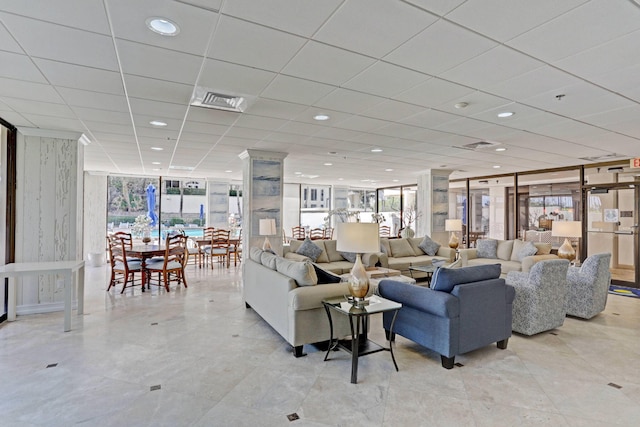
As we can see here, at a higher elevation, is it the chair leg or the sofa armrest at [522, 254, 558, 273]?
the sofa armrest at [522, 254, 558, 273]

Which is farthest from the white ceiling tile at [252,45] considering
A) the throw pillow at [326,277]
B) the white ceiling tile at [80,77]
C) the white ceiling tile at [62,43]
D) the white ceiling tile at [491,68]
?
the throw pillow at [326,277]

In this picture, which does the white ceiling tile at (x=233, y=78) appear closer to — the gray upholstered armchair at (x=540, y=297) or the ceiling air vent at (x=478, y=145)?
the gray upholstered armchair at (x=540, y=297)

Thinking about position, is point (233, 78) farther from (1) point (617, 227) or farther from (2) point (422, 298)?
(1) point (617, 227)

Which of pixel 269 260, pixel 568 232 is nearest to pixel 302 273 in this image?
pixel 269 260

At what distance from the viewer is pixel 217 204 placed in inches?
445

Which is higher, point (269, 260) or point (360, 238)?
point (360, 238)

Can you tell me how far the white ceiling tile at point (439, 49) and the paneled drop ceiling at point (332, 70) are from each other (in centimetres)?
1

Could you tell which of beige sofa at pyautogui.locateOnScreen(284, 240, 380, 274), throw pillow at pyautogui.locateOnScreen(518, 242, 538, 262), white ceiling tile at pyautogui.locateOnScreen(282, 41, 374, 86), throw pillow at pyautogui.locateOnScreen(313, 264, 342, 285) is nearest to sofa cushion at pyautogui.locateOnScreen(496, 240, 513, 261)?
throw pillow at pyautogui.locateOnScreen(518, 242, 538, 262)

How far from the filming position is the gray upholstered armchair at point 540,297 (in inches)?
152

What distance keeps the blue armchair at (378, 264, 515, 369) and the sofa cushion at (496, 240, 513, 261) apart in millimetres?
4034

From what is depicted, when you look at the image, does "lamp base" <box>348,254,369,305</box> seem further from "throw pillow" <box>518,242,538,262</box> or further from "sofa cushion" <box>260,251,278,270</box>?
"throw pillow" <box>518,242,538,262</box>

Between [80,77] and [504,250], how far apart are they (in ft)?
25.3

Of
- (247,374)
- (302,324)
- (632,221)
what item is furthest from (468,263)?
(247,374)

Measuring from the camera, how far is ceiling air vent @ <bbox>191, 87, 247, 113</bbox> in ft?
11.1
